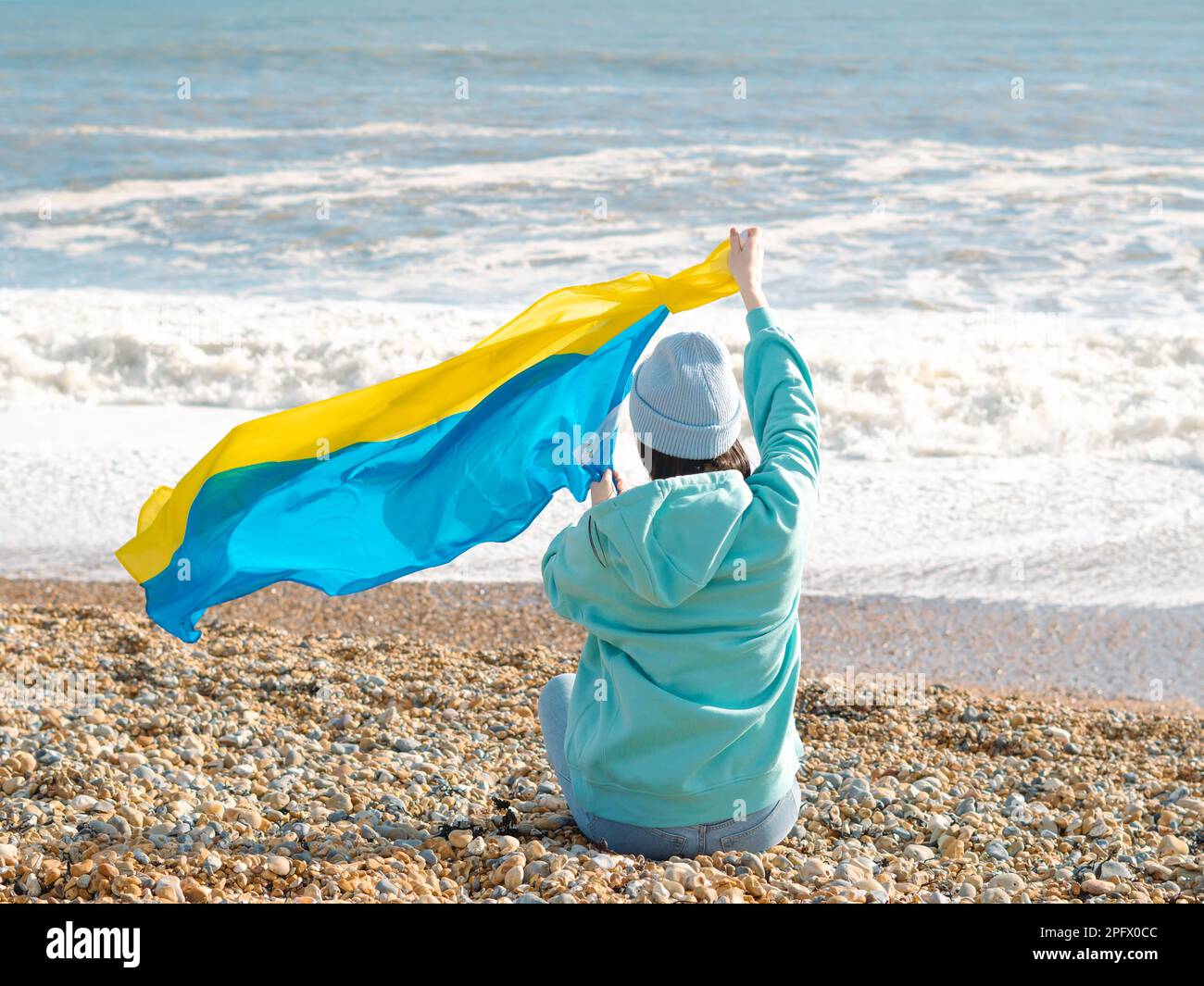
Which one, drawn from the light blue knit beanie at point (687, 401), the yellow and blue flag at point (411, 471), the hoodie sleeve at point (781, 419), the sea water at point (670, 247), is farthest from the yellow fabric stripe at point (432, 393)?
the sea water at point (670, 247)

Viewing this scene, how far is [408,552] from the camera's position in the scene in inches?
163

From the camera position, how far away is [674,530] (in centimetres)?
286

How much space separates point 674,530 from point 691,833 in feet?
2.99

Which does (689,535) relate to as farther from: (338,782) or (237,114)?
(237,114)

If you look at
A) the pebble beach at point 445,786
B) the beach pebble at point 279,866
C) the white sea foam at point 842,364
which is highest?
the white sea foam at point 842,364

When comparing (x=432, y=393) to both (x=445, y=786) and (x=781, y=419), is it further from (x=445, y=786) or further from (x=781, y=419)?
(x=781, y=419)

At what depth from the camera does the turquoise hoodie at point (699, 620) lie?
289cm

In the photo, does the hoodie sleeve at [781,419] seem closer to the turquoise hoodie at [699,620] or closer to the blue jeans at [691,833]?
the turquoise hoodie at [699,620]

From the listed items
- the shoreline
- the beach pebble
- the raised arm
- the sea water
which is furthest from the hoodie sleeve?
the sea water

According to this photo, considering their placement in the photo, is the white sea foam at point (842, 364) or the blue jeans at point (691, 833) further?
the white sea foam at point (842, 364)

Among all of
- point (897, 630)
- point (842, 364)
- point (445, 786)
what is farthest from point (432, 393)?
point (842, 364)

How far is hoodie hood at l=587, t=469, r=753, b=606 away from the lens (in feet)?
9.38

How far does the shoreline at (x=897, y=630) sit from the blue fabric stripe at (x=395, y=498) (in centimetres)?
197

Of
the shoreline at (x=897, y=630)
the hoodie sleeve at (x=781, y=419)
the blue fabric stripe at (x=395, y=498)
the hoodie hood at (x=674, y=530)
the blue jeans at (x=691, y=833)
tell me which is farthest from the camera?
the shoreline at (x=897, y=630)
